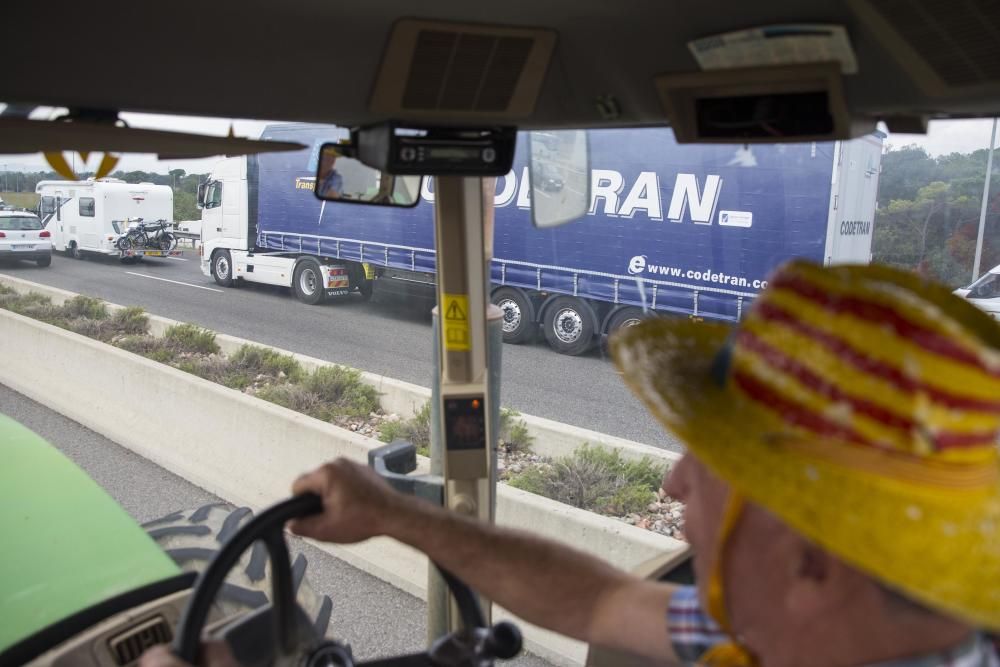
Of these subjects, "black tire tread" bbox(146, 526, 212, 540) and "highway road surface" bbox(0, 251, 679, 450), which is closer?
"black tire tread" bbox(146, 526, 212, 540)

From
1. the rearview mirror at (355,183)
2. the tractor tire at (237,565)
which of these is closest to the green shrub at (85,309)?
the tractor tire at (237,565)

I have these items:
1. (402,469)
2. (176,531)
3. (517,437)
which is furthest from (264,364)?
(402,469)

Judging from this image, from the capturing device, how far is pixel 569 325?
1214 centimetres

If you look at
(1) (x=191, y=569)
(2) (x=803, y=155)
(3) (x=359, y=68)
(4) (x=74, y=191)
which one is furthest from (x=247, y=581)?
(4) (x=74, y=191)

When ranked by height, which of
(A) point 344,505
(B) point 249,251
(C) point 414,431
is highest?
(A) point 344,505

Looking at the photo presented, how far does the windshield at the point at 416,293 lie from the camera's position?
14.2ft

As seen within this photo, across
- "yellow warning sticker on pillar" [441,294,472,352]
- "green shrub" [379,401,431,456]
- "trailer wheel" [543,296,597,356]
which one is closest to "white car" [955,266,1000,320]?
"yellow warning sticker on pillar" [441,294,472,352]

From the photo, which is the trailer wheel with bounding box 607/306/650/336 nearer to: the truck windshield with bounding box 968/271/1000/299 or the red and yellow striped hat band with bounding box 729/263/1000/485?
the truck windshield with bounding box 968/271/1000/299

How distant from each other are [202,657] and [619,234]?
10458mm

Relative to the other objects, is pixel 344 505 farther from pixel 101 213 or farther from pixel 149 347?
pixel 101 213

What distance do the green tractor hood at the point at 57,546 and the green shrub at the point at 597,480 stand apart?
Result: 3.43 metres

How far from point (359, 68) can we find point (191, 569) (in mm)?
1645

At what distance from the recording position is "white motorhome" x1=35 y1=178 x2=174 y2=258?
15.3 m

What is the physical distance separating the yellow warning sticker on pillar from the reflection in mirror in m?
0.41
